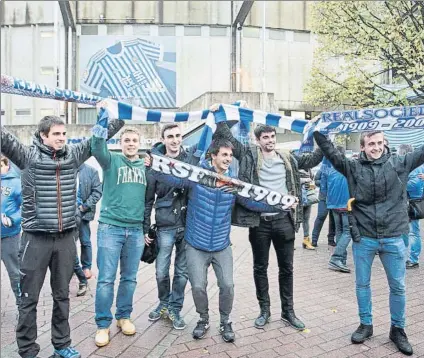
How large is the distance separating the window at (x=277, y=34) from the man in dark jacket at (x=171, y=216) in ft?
94.4

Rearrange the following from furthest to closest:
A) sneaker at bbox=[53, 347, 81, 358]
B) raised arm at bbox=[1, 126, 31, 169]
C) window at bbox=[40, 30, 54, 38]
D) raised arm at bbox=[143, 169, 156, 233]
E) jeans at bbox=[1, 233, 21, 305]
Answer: window at bbox=[40, 30, 54, 38]
jeans at bbox=[1, 233, 21, 305]
raised arm at bbox=[143, 169, 156, 233]
sneaker at bbox=[53, 347, 81, 358]
raised arm at bbox=[1, 126, 31, 169]

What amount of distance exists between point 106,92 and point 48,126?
2658 centimetres

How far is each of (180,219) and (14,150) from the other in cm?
175

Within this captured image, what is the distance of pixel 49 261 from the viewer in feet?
12.5

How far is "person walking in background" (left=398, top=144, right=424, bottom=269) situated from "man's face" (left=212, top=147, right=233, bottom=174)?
2798 mm

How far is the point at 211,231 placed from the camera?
418cm

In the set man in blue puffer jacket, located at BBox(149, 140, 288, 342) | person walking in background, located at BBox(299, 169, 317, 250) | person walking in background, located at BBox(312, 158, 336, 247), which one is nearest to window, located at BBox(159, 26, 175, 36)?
person walking in background, located at BBox(299, 169, 317, 250)

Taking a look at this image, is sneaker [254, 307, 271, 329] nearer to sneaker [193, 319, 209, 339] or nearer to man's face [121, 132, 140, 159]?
sneaker [193, 319, 209, 339]

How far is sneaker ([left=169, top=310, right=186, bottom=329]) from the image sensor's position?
4.54 metres

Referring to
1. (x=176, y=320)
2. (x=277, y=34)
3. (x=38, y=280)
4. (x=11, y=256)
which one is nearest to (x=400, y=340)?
(x=176, y=320)

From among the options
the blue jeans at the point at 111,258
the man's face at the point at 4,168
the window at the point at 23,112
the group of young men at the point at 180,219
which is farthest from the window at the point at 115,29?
the blue jeans at the point at 111,258

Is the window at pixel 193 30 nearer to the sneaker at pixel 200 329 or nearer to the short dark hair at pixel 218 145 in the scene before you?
the short dark hair at pixel 218 145

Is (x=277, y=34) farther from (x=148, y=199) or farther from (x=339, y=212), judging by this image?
(x=148, y=199)

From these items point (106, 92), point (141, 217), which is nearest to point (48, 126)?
point (141, 217)
